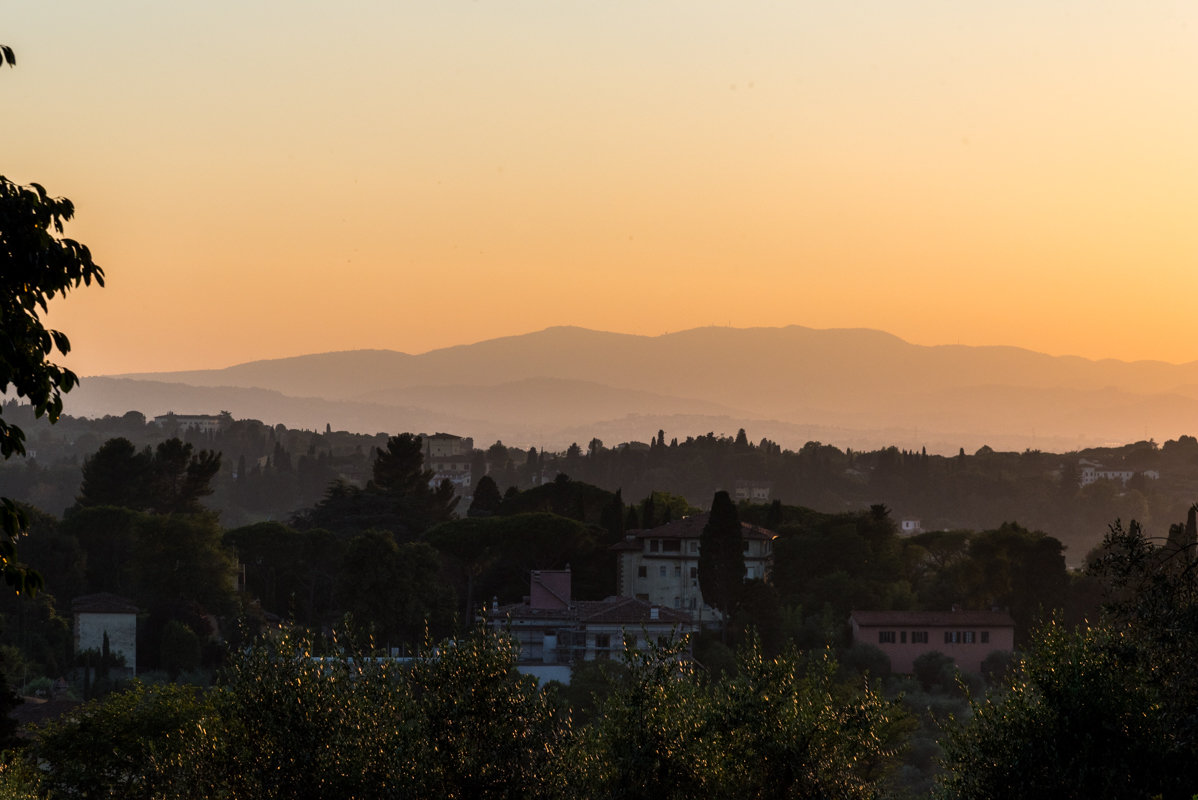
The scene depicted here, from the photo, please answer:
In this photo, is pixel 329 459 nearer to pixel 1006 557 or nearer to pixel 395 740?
pixel 1006 557

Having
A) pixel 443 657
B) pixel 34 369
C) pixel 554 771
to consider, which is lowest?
pixel 554 771

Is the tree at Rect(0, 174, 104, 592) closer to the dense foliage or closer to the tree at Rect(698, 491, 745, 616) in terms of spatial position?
the dense foliage

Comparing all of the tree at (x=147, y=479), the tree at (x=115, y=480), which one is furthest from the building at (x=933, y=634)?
the tree at (x=115, y=480)

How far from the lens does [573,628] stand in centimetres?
5781

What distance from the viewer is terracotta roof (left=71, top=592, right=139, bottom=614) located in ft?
204

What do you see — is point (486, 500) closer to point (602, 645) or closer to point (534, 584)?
point (534, 584)

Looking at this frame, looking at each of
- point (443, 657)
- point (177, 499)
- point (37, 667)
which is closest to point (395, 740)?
point (443, 657)

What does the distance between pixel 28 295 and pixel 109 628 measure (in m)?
53.9

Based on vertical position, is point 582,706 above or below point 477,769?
below

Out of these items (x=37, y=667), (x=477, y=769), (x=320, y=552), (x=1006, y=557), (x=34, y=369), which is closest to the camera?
(x=34, y=369)

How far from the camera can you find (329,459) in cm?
19225

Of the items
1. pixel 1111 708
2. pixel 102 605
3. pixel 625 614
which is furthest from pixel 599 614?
pixel 1111 708

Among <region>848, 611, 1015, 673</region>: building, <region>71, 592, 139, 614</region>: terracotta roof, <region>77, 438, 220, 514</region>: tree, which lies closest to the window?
<region>848, 611, 1015, 673</region>: building

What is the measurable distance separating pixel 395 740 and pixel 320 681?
1.47 metres
